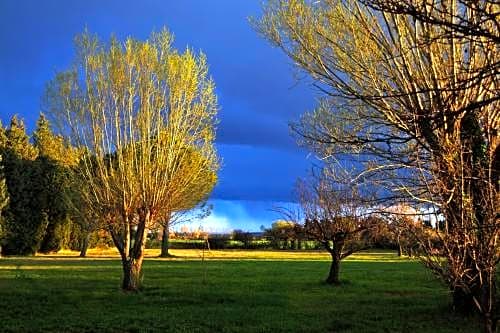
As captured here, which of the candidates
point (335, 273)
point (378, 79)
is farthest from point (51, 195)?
point (378, 79)

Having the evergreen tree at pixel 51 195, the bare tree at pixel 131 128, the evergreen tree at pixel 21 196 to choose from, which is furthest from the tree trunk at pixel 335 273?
the evergreen tree at pixel 21 196

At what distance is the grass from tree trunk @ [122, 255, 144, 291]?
0.40 meters

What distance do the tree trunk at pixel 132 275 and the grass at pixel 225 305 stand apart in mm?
400

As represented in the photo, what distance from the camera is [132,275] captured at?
15.6m

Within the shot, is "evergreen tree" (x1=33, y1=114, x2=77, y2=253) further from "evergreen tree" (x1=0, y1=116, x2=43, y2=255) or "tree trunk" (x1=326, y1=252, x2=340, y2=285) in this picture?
"tree trunk" (x1=326, y1=252, x2=340, y2=285)

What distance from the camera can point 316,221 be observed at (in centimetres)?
Result: 1923

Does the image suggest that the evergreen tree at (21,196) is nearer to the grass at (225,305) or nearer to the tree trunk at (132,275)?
the grass at (225,305)

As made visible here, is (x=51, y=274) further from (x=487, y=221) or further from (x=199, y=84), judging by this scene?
(x=487, y=221)

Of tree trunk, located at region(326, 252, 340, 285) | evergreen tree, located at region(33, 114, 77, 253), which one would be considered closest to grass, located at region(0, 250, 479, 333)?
tree trunk, located at region(326, 252, 340, 285)

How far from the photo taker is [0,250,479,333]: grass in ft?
32.5

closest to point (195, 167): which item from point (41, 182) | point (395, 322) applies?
point (395, 322)

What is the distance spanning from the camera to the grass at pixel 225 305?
32.5 ft

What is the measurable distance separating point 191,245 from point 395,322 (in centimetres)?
4630

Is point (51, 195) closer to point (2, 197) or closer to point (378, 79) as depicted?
point (2, 197)
